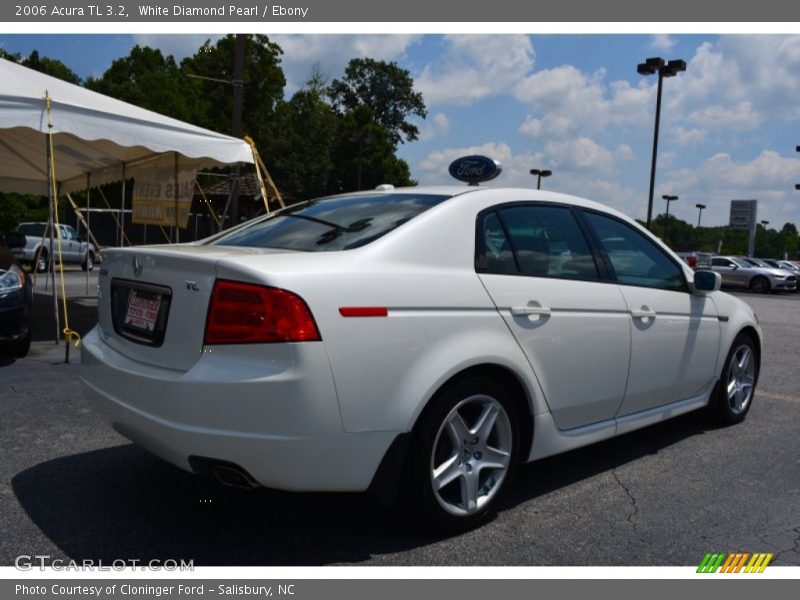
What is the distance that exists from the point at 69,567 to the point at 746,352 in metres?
4.70

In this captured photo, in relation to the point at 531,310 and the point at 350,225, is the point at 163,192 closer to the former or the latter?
the point at 350,225

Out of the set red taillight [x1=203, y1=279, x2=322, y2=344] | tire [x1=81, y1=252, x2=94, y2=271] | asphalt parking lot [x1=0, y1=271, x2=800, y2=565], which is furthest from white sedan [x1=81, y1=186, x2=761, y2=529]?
tire [x1=81, y1=252, x2=94, y2=271]

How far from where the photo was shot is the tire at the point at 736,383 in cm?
515

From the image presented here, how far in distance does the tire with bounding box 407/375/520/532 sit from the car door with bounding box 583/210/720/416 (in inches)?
41.0

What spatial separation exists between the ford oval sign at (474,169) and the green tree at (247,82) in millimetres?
43651

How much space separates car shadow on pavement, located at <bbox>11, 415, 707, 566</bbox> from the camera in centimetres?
298

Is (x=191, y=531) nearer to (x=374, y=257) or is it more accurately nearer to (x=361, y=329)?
(x=361, y=329)

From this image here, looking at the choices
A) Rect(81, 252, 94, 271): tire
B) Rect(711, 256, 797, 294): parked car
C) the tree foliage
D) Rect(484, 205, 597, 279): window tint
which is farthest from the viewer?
the tree foliage

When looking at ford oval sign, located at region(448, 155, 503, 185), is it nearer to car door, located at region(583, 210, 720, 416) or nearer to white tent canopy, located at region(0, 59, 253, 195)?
white tent canopy, located at region(0, 59, 253, 195)

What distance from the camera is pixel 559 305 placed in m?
3.60

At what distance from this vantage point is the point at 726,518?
354 cm

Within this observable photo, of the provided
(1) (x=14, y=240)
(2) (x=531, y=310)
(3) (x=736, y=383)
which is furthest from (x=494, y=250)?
(1) (x=14, y=240)

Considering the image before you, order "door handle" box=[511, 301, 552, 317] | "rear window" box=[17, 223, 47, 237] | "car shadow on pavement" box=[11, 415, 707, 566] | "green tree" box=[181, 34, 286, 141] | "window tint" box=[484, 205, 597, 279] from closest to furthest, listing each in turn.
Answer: "car shadow on pavement" box=[11, 415, 707, 566] → "door handle" box=[511, 301, 552, 317] → "window tint" box=[484, 205, 597, 279] → "rear window" box=[17, 223, 47, 237] → "green tree" box=[181, 34, 286, 141]

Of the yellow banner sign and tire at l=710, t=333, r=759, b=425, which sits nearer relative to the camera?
tire at l=710, t=333, r=759, b=425
